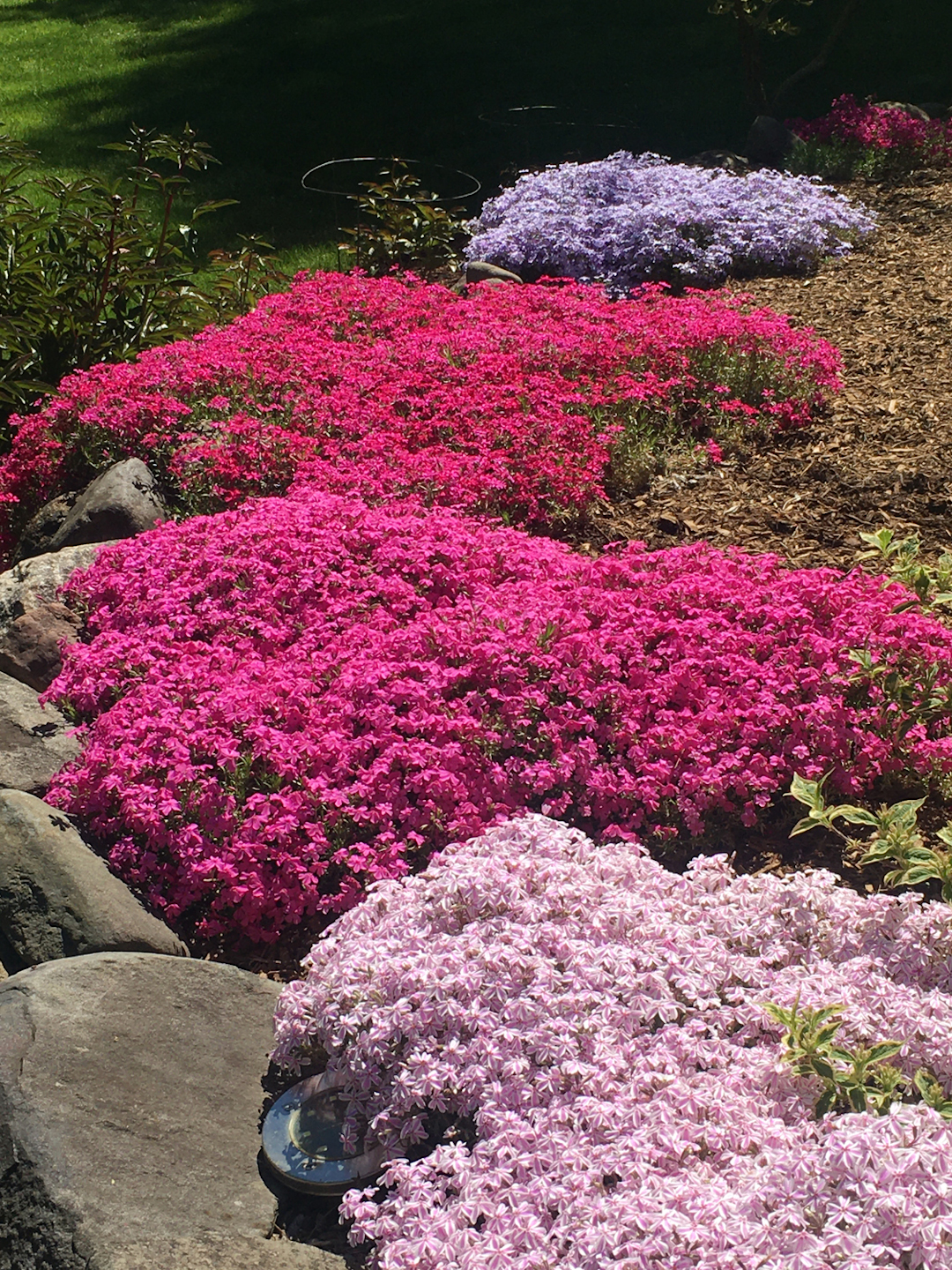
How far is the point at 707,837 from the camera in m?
3.93

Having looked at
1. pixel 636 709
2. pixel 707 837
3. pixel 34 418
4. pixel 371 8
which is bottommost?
pixel 707 837

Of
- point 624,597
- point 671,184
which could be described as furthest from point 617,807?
point 671,184

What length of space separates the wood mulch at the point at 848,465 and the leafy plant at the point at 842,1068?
3160mm

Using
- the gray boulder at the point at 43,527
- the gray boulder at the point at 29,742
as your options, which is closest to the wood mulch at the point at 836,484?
the gray boulder at the point at 29,742

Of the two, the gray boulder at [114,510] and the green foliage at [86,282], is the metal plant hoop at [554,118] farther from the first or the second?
→ the gray boulder at [114,510]

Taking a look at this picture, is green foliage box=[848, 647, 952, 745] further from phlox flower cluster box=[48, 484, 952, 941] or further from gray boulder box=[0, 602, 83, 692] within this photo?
gray boulder box=[0, 602, 83, 692]

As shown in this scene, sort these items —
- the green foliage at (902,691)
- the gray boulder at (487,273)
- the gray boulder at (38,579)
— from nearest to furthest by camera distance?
the green foliage at (902,691) < the gray boulder at (38,579) < the gray boulder at (487,273)

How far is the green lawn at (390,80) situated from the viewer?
12.7 m

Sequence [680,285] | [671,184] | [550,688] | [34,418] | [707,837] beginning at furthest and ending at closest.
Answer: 1. [671,184]
2. [680,285]
3. [34,418]
4. [550,688]
5. [707,837]

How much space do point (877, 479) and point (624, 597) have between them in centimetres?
216

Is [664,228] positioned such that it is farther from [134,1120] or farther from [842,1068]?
[134,1120]

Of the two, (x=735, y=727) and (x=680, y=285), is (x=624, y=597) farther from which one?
(x=680, y=285)

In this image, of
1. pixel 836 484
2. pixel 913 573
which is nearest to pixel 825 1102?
pixel 913 573

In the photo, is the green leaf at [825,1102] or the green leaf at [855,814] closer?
the green leaf at [825,1102]
